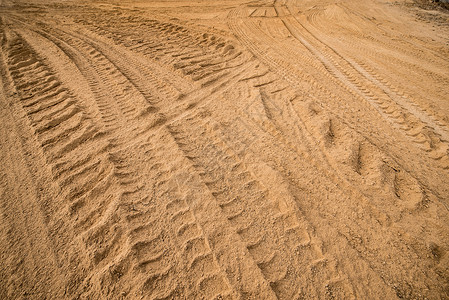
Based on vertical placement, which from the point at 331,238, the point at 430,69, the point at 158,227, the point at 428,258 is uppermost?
the point at 430,69

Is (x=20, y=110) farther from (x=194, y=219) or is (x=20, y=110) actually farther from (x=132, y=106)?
(x=194, y=219)

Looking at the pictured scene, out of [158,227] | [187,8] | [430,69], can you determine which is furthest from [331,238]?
[187,8]

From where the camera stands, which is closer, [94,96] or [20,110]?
[20,110]

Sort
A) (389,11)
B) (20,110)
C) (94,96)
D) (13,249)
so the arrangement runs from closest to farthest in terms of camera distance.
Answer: (13,249) → (20,110) → (94,96) → (389,11)

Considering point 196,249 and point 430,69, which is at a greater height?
point 430,69

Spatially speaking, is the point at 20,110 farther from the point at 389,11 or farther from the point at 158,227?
the point at 389,11

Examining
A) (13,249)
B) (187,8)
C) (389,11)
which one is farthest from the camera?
(389,11)
